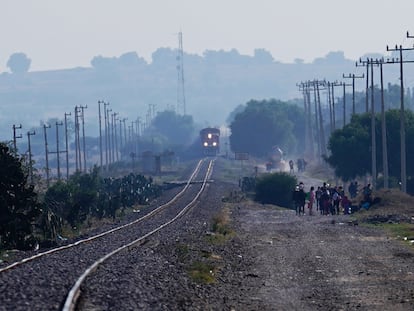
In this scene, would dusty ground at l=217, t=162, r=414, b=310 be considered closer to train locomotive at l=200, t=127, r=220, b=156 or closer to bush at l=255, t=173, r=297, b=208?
bush at l=255, t=173, r=297, b=208

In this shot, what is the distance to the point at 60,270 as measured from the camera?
24.2m

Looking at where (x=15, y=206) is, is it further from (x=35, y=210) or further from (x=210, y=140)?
(x=210, y=140)

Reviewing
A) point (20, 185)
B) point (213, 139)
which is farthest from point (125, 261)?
point (213, 139)

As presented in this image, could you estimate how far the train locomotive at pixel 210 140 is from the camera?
18360cm

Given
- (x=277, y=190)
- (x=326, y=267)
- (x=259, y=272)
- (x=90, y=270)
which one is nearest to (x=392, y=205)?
(x=277, y=190)

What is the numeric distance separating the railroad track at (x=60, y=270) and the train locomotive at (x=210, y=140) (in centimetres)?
14002

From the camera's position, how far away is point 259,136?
188 metres

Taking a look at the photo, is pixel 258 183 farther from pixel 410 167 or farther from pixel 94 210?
pixel 94 210

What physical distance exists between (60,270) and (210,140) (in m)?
162

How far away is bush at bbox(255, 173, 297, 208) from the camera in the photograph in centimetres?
7338

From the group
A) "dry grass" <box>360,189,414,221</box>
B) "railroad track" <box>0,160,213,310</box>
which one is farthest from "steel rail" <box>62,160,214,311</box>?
"dry grass" <box>360,189,414,221</box>

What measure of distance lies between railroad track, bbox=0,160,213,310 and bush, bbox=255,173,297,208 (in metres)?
30.3

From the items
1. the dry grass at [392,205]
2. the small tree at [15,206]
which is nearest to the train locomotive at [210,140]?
the dry grass at [392,205]

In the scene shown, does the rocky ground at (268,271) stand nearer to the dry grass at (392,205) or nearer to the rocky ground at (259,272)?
the rocky ground at (259,272)
